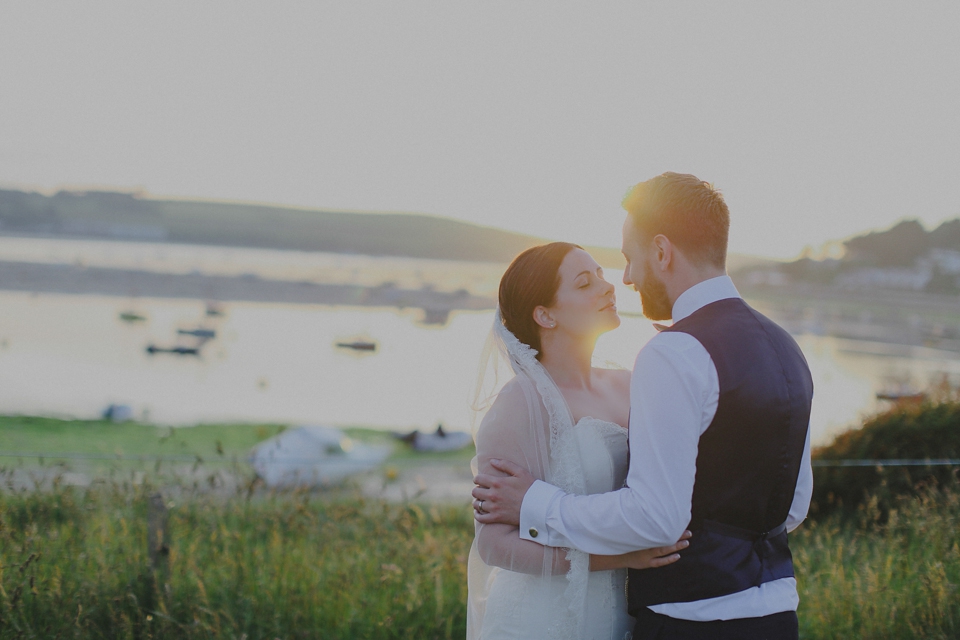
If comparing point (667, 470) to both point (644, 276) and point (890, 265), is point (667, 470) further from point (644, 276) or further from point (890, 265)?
point (890, 265)

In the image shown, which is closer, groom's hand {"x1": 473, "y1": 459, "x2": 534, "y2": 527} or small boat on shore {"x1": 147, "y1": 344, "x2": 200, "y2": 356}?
groom's hand {"x1": 473, "y1": 459, "x2": 534, "y2": 527}

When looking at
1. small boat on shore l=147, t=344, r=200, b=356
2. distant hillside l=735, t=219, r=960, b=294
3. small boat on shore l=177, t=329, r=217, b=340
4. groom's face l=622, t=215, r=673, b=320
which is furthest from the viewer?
distant hillside l=735, t=219, r=960, b=294

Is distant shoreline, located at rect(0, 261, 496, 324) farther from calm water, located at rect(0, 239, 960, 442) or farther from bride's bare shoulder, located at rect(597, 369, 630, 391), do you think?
bride's bare shoulder, located at rect(597, 369, 630, 391)

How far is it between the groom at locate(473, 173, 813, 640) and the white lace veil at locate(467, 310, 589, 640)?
0.48 ft

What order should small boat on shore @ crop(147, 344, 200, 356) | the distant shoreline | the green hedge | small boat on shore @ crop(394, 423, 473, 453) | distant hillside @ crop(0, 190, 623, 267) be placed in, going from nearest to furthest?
the green hedge
small boat on shore @ crop(394, 423, 473, 453)
small boat on shore @ crop(147, 344, 200, 356)
the distant shoreline
distant hillside @ crop(0, 190, 623, 267)

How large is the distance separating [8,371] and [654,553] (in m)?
30.0

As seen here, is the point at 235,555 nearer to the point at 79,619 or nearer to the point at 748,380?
the point at 79,619

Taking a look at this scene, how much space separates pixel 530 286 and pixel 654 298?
61cm

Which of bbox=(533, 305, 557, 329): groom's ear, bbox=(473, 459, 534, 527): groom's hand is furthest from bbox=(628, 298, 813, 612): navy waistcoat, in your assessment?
bbox=(533, 305, 557, 329): groom's ear

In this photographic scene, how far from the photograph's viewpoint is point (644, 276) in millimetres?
2146

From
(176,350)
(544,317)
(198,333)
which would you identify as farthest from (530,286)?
(198,333)

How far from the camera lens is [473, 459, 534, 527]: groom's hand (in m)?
2.18

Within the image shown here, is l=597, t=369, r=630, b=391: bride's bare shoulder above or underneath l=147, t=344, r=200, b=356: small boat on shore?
above

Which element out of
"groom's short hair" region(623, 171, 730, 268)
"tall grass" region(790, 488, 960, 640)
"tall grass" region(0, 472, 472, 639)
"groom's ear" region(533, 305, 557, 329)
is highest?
"groom's short hair" region(623, 171, 730, 268)
